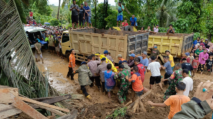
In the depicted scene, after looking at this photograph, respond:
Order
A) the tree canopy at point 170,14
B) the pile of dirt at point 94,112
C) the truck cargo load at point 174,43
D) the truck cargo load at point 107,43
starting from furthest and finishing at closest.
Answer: the tree canopy at point 170,14, the truck cargo load at point 174,43, the truck cargo load at point 107,43, the pile of dirt at point 94,112

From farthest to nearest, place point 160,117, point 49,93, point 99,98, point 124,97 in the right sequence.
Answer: point 99,98, point 124,97, point 160,117, point 49,93

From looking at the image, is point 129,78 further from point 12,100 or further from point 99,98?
point 12,100

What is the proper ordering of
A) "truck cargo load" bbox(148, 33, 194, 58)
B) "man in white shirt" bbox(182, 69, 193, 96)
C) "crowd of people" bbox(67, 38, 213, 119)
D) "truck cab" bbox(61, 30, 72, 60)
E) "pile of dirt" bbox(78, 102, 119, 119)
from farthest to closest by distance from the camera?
"truck cab" bbox(61, 30, 72, 60) < "truck cargo load" bbox(148, 33, 194, 58) < "crowd of people" bbox(67, 38, 213, 119) < "pile of dirt" bbox(78, 102, 119, 119) < "man in white shirt" bbox(182, 69, 193, 96)

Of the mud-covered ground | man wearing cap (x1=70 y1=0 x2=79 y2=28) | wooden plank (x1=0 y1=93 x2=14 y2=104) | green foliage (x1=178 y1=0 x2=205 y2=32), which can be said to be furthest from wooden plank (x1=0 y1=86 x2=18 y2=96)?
green foliage (x1=178 y1=0 x2=205 y2=32)

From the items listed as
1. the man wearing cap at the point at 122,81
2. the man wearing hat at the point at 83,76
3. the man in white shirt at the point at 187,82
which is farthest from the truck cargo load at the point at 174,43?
the man wearing hat at the point at 83,76

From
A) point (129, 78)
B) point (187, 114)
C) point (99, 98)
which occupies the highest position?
point (187, 114)

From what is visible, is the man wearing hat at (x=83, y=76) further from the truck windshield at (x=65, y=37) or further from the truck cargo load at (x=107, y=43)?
the truck windshield at (x=65, y=37)

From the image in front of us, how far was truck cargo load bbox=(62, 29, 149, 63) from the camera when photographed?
233 inches

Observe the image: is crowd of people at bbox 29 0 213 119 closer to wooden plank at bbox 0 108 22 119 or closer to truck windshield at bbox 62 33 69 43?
truck windshield at bbox 62 33 69 43

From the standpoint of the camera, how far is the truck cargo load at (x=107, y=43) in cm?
592

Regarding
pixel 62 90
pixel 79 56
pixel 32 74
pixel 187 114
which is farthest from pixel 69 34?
pixel 187 114

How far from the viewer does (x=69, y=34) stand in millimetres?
7848

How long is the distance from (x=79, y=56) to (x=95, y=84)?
2501mm

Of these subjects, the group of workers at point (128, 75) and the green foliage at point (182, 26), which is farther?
the green foliage at point (182, 26)
